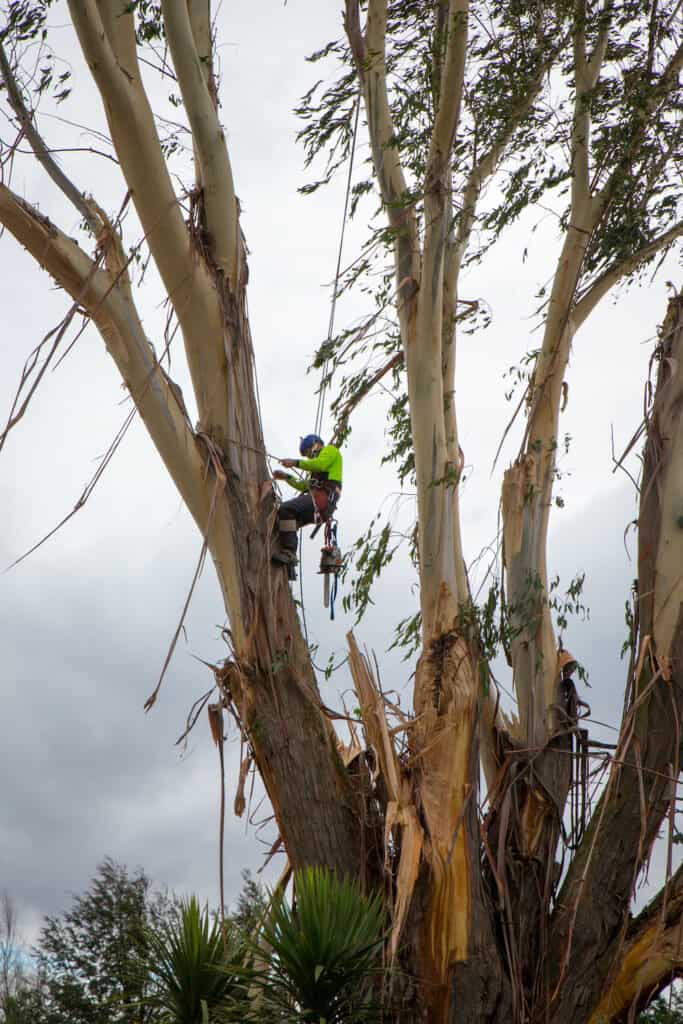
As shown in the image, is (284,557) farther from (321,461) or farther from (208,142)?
→ (208,142)

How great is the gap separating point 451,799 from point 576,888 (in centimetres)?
87

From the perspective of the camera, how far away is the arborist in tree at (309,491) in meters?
7.13

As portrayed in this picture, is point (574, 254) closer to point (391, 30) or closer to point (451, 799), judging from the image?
point (391, 30)

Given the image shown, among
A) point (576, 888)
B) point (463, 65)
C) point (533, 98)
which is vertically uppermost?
point (533, 98)

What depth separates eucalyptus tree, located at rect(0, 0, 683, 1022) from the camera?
21.5 feet

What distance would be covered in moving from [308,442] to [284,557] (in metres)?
1.62

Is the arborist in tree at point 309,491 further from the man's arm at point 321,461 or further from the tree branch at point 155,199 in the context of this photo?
the tree branch at point 155,199

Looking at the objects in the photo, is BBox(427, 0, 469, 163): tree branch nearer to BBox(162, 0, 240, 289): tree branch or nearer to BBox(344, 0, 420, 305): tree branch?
BBox(344, 0, 420, 305): tree branch

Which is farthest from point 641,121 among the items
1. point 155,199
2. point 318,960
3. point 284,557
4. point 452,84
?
point 318,960

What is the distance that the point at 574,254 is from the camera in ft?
28.5

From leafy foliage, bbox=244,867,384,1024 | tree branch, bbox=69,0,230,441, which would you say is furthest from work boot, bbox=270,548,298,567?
leafy foliage, bbox=244,867,384,1024

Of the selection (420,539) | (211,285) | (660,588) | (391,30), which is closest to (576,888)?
(660,588)

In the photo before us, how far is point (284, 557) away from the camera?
7000mm

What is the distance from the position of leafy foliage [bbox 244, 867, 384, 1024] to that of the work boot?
1.87m
